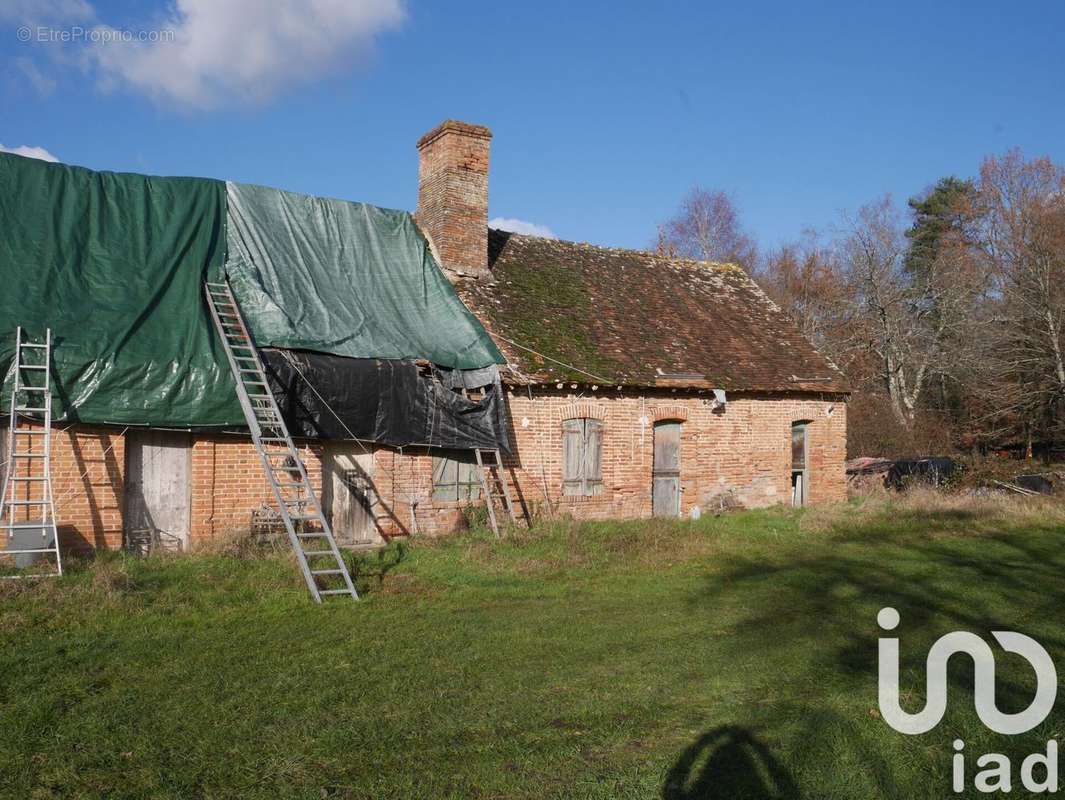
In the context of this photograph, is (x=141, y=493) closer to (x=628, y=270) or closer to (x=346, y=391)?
(x=346, y=391)

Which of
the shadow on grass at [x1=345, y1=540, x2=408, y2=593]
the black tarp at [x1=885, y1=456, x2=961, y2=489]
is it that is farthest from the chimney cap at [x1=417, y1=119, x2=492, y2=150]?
the black tarp at [x1=885, y1=456, x2=961, y2=489]

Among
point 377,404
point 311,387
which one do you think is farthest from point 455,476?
point 311,387

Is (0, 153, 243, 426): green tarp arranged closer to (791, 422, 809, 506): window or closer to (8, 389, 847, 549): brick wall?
(8, 389, 847, 549): brick wall

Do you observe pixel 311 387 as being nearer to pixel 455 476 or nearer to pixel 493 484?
pixel 455 476

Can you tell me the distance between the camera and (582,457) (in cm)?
1673

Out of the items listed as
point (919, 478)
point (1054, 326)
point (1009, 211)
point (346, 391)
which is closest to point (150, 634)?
point (346, 391)

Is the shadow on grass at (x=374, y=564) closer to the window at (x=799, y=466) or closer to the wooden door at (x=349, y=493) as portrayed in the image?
the wooden door at (x=349, y=493)

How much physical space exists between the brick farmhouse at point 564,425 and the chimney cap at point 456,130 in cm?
4

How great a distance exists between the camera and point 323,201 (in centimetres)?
1662

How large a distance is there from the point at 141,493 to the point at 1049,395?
29.9 meters

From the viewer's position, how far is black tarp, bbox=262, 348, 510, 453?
44.8 ft

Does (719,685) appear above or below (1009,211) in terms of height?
below

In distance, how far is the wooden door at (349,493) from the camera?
563 inches

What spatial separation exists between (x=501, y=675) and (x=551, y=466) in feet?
29.6
